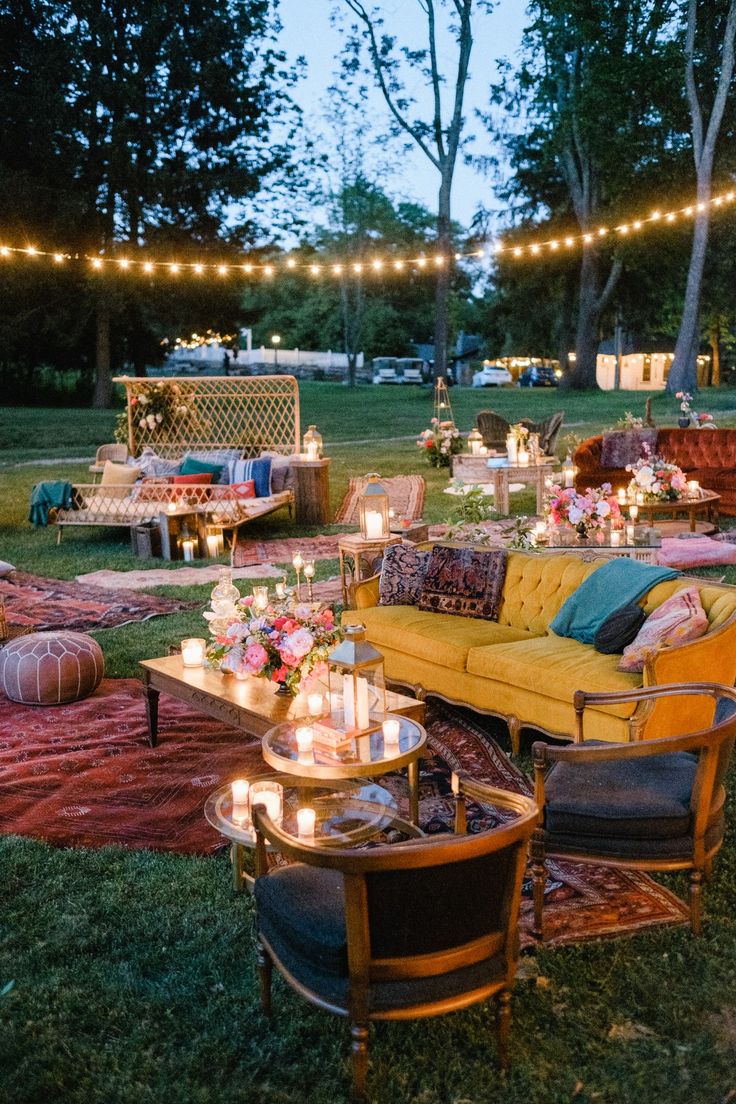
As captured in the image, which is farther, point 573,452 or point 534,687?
point 573,452

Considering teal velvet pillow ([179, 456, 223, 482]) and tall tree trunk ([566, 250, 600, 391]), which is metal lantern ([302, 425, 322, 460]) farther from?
tall tree trunk ([566, 250, 600, 391])

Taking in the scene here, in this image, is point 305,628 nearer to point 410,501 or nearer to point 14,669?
point 14,669

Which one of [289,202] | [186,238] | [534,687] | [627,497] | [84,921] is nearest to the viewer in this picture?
[84,921]

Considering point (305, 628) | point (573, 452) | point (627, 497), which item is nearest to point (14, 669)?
point (305, 628)

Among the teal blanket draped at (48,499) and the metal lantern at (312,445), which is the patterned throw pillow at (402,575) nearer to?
the metal lantern at (312,445)

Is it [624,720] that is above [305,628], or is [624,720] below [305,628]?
below

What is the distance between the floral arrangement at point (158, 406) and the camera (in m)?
13.9

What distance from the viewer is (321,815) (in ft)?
11.5

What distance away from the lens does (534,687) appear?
469 centimetres

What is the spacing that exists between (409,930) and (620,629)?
8.49ft

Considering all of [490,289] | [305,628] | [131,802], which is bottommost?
[131,802]

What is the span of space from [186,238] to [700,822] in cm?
2620

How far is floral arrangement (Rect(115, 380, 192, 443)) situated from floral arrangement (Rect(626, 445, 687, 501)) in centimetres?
662

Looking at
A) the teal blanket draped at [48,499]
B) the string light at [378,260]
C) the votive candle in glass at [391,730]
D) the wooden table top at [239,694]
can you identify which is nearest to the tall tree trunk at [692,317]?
the string light at [378,260]
